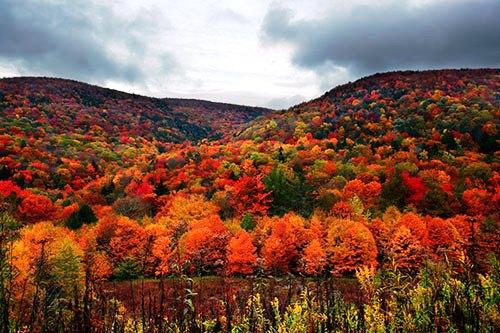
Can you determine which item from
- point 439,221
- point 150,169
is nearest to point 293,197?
point 439,221

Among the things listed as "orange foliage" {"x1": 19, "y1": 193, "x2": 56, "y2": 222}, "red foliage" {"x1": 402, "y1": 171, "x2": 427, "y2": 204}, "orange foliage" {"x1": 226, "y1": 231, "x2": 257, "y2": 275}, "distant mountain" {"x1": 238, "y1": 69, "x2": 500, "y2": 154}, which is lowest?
"orange foliage" {"x1": 226, "y1": 231, "x2": 257, "y2": 275}

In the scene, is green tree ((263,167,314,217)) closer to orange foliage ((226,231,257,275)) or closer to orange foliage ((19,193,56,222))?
orange foliage ((226,231,257,275))

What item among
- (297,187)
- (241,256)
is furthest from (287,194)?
(241,256)

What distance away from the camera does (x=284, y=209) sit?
93875 millimetres

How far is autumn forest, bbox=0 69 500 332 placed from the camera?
14812 mm

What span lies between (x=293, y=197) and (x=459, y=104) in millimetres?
91576

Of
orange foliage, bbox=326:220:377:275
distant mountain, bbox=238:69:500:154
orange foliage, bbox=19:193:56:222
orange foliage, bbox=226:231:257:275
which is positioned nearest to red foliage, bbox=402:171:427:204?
orange foliage, bbox=326:220:377:275

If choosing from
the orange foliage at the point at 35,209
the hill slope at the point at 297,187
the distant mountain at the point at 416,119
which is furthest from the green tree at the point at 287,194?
the orange foliage at the point at 35,209

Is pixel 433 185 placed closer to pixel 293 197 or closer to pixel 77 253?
pixel 293 197

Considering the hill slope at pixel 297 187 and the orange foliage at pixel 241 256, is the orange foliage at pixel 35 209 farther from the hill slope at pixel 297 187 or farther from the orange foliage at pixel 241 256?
the orange foliage at pixel 241 256

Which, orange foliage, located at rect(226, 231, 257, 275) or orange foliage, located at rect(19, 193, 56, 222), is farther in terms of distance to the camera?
orange foliage, located at rect(19, 193, 56, 222)

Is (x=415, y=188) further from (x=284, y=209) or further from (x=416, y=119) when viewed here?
(x=416, y=119)

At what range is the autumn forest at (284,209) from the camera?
14812mm

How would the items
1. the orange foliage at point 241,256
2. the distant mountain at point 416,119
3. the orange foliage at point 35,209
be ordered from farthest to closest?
the distant mountain at point 416,119 → the orange foliage at point 35,209 → the orange foliage at point 241,256
